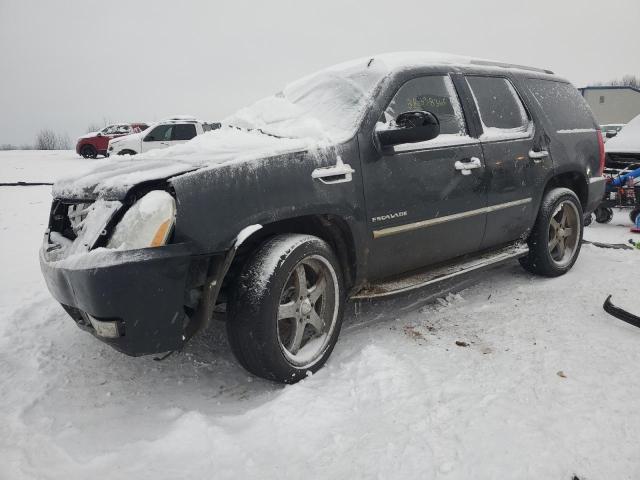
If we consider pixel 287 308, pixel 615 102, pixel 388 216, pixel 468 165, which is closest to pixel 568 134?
pixel 468 165

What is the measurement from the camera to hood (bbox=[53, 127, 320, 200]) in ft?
7.43

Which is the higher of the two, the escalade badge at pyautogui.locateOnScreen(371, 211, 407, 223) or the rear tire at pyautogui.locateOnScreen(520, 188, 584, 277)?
the escalade badge at pyautogui.locateOnScreen(371, 211, 407, 223)

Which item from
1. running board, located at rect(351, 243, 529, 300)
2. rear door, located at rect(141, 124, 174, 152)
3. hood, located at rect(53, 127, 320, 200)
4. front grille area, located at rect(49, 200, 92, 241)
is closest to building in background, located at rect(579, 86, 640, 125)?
rear door, located at rect(141, 124, 174, 152)

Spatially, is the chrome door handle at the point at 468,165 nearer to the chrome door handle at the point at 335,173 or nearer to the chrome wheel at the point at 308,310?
the chrome door handle at the point at 335,173

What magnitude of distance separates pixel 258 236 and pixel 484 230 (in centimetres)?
190

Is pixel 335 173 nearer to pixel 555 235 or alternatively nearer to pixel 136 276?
pixel 136 276

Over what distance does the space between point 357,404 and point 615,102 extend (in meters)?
37.2

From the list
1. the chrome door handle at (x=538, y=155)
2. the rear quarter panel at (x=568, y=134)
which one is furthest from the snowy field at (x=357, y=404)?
the rear quarter panel at (x=568, y=134)

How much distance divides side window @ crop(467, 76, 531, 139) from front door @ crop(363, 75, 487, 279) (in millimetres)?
249

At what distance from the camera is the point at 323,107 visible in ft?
10.4

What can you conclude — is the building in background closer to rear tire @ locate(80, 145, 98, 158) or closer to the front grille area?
rear tire @ locate(80, 145, 98, 158)

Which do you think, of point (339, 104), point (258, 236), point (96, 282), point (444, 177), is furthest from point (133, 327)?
point (444, 177)

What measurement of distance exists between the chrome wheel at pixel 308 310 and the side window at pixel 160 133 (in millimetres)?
15263

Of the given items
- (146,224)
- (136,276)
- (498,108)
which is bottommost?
(136,276)
